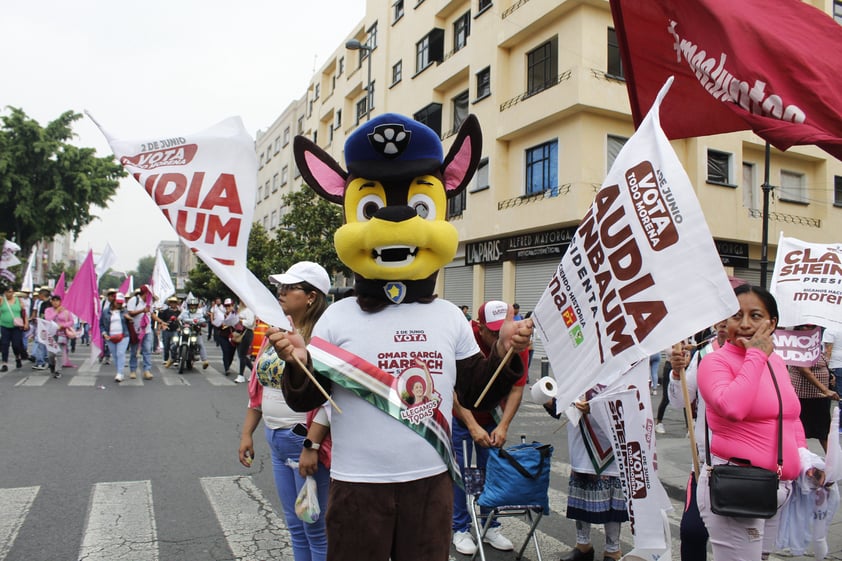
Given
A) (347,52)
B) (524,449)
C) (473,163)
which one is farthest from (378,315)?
(347,52)

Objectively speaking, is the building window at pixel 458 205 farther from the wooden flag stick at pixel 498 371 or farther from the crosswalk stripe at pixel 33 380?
the wooden flag stick at pixel 498 371

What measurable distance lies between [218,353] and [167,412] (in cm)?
1243

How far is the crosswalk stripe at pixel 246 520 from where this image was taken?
4121 millimetres

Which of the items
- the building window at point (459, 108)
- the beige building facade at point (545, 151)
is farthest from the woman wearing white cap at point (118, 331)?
the building window at point (459, 108)

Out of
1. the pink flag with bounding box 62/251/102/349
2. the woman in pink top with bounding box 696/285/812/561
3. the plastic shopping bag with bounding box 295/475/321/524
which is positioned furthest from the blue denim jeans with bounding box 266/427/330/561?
the pink flag with bounding box 62/251/102/349

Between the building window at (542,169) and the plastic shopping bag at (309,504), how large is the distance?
1574 cm

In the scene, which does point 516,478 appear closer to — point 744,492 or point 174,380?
point 744,492

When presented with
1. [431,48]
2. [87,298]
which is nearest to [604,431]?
[87,298]

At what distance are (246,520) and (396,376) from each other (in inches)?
112

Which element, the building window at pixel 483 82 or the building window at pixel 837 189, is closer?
the building window at pixel 837 189

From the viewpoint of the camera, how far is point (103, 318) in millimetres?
14148

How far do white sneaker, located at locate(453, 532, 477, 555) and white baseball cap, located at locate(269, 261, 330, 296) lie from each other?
6.44 ft

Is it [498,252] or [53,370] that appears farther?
[498,252]

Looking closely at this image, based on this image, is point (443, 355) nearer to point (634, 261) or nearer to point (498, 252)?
point (634, 261)
